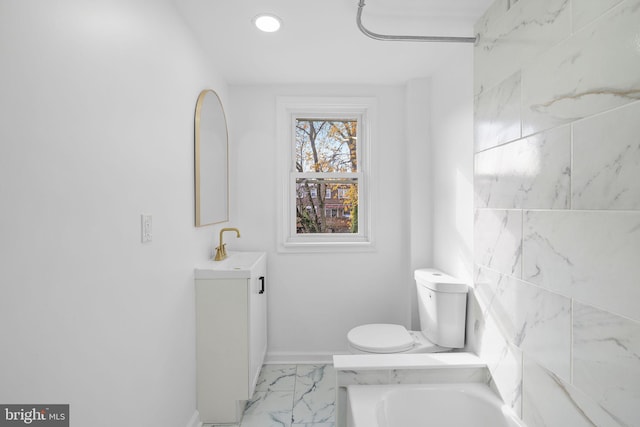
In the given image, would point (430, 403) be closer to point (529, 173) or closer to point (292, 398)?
point (292, 398)

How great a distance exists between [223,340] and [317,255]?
3.36ft

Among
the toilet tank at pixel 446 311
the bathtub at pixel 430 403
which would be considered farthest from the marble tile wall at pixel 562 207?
the toilet tank at pixel 446 311

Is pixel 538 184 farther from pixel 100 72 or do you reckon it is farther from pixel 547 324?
pixel 100 72

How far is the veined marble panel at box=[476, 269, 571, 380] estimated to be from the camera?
116cm

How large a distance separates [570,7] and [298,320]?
8.05 feet

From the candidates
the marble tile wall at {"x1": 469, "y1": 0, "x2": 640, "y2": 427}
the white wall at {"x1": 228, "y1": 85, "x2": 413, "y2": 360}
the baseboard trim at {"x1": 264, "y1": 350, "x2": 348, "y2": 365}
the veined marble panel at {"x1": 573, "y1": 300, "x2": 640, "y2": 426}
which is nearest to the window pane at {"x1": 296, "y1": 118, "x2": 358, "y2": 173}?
the white wall at {"x1": 228, "y1": 85, "x2": 413, "y2": 360}

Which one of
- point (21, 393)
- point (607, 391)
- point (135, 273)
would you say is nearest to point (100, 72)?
point (135, 273)

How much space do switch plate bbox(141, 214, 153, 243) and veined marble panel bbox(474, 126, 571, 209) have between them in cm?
152

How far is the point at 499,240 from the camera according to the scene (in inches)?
61.2

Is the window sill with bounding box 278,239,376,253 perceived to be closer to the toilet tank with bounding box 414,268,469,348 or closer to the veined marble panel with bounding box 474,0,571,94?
the toilet tank with bounding box 414,268,469,348

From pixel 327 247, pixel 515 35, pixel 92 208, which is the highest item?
pixel 515 35

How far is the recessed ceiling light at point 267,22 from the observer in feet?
5.67

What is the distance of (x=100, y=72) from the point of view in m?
1.07

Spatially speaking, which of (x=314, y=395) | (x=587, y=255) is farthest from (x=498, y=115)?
(x=314, y=395)
